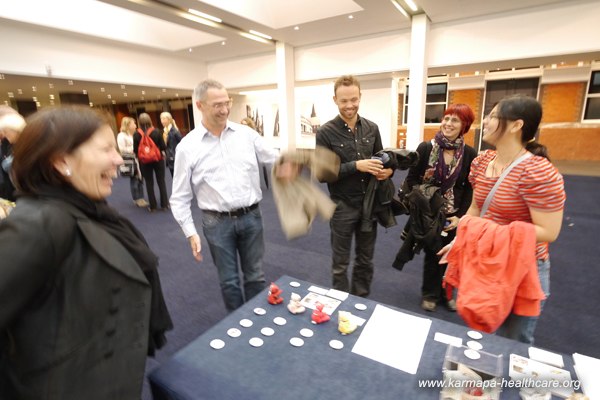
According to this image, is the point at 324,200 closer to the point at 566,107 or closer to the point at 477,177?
the point at 477,177

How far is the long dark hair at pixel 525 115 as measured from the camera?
4.25 ft

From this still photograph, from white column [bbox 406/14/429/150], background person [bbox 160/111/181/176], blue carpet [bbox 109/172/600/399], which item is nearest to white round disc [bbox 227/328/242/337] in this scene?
blue carpet [bbox 109/172/600/399]

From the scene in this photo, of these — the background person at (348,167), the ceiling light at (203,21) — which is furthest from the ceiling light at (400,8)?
the background person at (348,167)

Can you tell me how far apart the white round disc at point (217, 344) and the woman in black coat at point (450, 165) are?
1.54 meters

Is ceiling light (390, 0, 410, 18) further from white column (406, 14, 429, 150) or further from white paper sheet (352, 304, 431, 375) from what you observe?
white paper sheet (352, 304, 431, 375)

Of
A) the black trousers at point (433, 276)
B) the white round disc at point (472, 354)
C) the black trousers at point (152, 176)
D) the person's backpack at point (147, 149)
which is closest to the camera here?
the white round disc at point (472, 354)

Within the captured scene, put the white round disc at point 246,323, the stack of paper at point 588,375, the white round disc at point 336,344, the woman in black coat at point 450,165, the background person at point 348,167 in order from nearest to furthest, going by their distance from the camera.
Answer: the stack of paper at point 588,375 < the white round disc at point 336,344 < the white round disc at point 246,323 < the background person at point 348,167 < the woman in black coat at point 450,165

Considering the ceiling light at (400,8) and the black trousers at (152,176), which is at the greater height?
the ceiling light at (400,8)

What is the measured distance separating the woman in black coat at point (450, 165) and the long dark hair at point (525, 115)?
0.73 m

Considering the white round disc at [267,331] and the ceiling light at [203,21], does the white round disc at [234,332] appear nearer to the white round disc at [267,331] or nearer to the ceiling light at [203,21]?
the white round disc at [267,331]

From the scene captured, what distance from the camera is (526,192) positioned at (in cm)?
125

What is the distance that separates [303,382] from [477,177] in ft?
3.88

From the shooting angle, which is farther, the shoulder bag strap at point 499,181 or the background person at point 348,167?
the background person at point 348,167

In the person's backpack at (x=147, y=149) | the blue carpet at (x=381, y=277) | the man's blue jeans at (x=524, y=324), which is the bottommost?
the blue carpet at (x=381, y=277)
